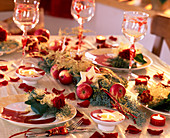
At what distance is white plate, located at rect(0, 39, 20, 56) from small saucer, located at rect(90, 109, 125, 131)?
765 mm

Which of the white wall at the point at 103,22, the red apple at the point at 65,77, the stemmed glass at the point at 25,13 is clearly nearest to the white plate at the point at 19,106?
the red apple at the point at 65,77

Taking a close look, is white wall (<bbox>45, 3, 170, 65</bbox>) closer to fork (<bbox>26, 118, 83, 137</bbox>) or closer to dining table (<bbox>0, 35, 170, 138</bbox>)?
dining table (<bbox>0, 35, 170, 138</bbox>)

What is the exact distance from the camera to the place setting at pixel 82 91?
81 centimetres

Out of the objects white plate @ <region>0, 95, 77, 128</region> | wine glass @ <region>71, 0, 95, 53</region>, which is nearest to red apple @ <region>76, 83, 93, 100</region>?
white plate @ <region>0, 95, 77, 128</region>

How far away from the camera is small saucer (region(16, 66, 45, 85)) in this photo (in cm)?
110

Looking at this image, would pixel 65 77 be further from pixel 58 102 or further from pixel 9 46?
pixel 9 46

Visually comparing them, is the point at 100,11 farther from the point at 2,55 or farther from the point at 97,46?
the point at 2,55

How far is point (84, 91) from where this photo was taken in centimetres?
100

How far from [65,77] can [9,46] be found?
502mm

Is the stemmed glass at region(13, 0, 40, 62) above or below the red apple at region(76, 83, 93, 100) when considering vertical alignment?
above

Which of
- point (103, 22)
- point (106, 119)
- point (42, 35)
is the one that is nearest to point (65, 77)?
point (106, 119)

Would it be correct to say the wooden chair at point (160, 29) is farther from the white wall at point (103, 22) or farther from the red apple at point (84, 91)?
the white wall at point (103, 22)

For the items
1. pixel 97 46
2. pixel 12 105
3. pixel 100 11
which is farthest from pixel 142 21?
pixel 100 11

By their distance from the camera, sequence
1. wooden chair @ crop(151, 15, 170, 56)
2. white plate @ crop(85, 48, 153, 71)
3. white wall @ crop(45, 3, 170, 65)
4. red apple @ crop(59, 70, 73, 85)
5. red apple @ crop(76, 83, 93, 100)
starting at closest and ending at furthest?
red apple @ crop(76, 83, 93, 100) → red apple @ crop(59, 70, 73, 85) → white plate @ crop(85, 48, 153, 71) → wooden chair @ crop(151, 15, 170, 56) → white wall @ crop(45, 3, 170, 65)
